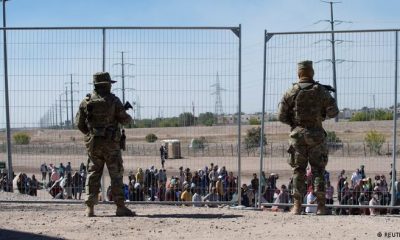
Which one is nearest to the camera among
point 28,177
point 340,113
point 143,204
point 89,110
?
point 89,110

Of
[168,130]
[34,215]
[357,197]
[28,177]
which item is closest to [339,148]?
[357,197]

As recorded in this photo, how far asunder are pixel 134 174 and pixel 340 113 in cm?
391

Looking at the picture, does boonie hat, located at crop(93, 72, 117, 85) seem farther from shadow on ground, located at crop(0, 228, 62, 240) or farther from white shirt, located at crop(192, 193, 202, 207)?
white shirt, located at crop(192, 193, 202, 207)

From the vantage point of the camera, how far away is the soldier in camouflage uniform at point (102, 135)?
9.80 m

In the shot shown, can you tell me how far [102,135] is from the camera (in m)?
9.78

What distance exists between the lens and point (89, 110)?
980 cm

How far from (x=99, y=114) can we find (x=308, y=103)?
3043 millimetres

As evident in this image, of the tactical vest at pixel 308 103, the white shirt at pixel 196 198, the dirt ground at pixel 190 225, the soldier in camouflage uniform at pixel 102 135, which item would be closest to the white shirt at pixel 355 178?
the dirt ground at pixel 190 225

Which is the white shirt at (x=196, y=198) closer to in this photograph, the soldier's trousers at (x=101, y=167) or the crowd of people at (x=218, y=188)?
the crowd of people at (x=218, y=188)

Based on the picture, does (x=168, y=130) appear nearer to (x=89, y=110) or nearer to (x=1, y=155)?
(x=89, y=110)

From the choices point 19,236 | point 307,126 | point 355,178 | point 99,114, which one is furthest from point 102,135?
point 355,178

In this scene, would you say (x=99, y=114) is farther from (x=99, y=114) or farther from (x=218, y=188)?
(x=218, y=188)

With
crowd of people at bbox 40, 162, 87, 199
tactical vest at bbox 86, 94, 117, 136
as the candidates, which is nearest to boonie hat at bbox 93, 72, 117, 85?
tactical vest at bbox 86, 94, 117, 136

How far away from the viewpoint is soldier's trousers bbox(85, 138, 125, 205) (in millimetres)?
9828
